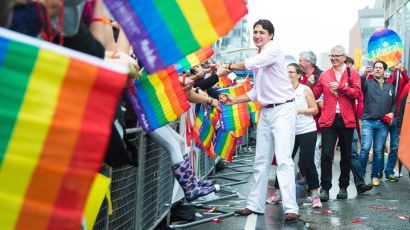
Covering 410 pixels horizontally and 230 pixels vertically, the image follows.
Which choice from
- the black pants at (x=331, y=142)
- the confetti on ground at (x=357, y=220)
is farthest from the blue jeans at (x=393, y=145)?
the confetti on ground at (x=357, y=220)

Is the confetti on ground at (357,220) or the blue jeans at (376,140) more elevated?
the blue jeans at (376,140)

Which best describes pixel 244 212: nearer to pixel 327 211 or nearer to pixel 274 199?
pixel 327 211

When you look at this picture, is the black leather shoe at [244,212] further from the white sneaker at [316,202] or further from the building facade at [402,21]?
the building facade at [402,21]

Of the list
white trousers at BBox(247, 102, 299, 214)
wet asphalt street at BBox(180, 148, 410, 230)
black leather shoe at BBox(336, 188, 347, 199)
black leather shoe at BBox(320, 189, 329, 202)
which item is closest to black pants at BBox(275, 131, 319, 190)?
black leather shoe at BBox(320, 189, 329, 202)

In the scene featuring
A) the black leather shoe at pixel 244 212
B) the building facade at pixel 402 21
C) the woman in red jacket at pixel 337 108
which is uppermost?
the building facade at pixel 402 21

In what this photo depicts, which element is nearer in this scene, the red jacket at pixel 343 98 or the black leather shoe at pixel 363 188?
the red jacket at pixel 343 98

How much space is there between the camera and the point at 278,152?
6.89 metres

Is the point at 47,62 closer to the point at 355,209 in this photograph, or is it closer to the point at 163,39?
the point at 163,39

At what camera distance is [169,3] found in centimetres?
257

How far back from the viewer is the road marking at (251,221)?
21.1 ft

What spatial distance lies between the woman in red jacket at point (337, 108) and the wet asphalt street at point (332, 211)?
61 centimetres

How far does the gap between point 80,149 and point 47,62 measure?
0.91 feet

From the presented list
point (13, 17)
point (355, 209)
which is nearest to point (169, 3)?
point (13, 17)

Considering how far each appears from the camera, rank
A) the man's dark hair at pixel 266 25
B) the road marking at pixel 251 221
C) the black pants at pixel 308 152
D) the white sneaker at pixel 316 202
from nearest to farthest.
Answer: the road marking at pixel 251 221 → the man's dark hair at pixel 266 25 → the white sneaker at pixel 316 202 → the black pants at pixel 308 152
